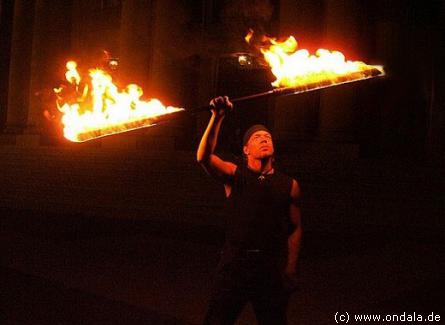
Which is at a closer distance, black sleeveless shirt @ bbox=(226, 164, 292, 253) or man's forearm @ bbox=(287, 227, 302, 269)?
black sleeveless shirt @ bbox=(226, 164, 292, 253)

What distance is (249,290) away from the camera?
3.46 m

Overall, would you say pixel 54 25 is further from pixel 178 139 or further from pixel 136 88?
pixel 136 88

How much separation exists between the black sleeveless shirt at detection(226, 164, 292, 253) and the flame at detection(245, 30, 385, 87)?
2.55 ft

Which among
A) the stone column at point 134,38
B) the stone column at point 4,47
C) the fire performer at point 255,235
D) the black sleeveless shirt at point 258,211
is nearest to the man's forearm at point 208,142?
the fire performer at point 255,235

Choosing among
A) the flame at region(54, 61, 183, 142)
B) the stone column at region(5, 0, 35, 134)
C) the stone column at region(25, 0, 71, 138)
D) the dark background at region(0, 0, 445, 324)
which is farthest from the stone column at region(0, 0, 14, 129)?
the flame at region(54, 61, 183, 142)

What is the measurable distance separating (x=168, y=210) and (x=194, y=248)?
4.39 meters

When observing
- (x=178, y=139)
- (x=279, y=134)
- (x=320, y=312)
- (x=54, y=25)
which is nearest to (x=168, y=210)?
(x=279, y=134)

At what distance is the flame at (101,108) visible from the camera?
403 cm

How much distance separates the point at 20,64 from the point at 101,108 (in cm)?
2043

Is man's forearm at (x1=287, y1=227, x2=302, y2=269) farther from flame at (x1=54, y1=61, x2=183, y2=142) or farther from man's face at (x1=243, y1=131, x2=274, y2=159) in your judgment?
flame at (x1=54, y1=61, x2=183, y2=142)

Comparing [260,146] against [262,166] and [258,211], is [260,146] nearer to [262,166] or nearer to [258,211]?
[262,166]

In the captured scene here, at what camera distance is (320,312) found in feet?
19.3

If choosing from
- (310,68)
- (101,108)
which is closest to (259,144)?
(310,68)

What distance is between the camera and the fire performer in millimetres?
3465
